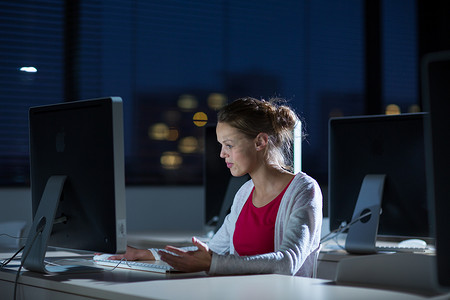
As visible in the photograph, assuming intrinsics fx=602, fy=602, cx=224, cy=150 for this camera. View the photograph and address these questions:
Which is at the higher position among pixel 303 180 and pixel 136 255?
pixel 303 180

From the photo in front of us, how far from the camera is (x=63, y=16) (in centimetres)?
433

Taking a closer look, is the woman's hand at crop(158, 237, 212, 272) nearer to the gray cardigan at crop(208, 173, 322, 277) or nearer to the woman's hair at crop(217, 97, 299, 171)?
the gray cardigan at crop(208, 173, 322, 277)

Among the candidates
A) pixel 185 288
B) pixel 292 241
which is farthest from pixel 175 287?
pixel 292 241

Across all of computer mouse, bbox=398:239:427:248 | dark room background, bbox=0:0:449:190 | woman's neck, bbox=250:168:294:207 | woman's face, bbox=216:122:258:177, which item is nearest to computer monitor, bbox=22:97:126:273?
woman's face, bbox=216:122:258:177

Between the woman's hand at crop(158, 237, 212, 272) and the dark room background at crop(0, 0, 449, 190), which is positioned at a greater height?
the dark room background at crop(0, 0, 449, 190)

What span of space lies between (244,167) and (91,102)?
633 millimetres

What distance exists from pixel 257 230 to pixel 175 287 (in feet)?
2.25

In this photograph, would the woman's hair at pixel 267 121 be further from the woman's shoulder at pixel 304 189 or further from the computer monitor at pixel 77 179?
the computer monitor at pixel 77 179

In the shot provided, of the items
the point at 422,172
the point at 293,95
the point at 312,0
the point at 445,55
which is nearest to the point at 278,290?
the point at 445,55

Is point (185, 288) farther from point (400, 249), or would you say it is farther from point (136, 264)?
point (400, 249)

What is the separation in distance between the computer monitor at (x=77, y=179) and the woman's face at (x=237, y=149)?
1.68ft

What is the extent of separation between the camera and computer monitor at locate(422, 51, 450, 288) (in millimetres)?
1021

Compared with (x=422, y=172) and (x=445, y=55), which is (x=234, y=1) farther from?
(x=445, y=55)

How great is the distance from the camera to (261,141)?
87.8 inches
